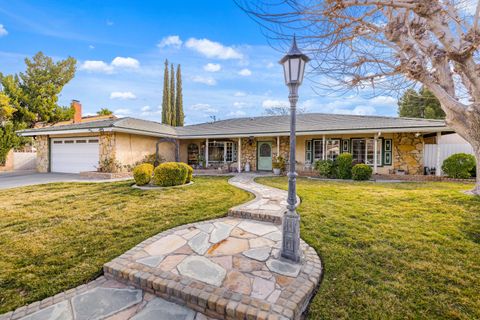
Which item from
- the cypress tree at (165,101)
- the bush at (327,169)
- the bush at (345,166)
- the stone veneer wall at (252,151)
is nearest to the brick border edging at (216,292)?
the bush at (345,166)

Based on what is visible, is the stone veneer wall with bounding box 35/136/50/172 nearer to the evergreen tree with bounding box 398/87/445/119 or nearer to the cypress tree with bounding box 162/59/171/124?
the cypress tree with bounding box 162/59/171/124

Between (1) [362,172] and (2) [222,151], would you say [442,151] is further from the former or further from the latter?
(2) [222,151]

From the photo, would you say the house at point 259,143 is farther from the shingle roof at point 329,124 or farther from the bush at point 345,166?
the bush at point 345,166

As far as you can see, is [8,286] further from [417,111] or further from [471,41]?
[417,111]

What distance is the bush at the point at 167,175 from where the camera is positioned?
7.96 m

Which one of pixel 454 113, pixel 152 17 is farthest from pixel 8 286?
pixel 152 17

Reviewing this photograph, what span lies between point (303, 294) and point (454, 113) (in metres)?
4.52

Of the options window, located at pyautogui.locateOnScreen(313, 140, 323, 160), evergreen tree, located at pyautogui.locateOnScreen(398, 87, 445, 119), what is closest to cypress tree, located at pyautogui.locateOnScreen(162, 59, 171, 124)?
window, located at pyautogui.locateOnScreen(313, 140, 323, 160)

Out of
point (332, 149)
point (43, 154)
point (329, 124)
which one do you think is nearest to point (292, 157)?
point (329, 124)

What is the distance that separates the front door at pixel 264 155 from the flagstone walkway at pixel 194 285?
1070 cm

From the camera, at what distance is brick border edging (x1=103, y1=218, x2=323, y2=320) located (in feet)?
6.65

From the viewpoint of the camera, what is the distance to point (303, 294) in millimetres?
2252

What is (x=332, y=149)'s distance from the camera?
12664 millimetres

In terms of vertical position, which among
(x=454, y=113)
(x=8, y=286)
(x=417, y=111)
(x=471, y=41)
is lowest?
(x=8, y=286)
